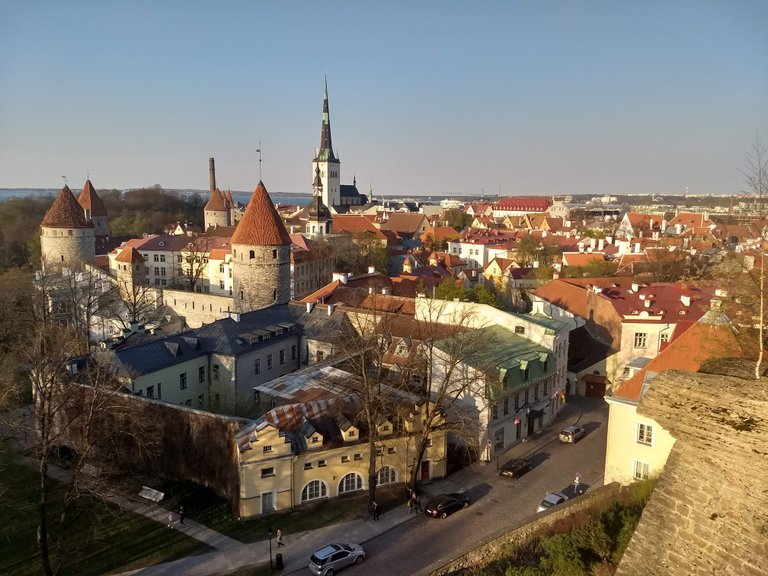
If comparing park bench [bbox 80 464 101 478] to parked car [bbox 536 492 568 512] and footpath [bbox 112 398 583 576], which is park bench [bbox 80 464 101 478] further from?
parked car [bbox 536 492 568 512]

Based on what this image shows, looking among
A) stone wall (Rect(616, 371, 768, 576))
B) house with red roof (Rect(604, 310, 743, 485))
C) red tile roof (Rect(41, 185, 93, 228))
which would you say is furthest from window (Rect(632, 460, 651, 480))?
red tile roof (Rect(41, 185, 93, 228))

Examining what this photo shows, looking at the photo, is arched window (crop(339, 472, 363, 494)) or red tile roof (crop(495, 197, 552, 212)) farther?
red tile roof (crop(495, 197, 552, 212))

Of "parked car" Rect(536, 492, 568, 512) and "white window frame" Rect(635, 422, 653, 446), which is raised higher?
"white window frame" Rect(635, 422, 653, 446)

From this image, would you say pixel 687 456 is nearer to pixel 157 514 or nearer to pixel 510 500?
pixel 510 500

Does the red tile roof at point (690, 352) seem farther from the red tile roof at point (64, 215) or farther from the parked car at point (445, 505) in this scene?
the red tile roof at point (64, 215)

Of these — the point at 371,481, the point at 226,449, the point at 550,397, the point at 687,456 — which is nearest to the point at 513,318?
the point at 550,397

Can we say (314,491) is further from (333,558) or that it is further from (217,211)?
(217,211)
